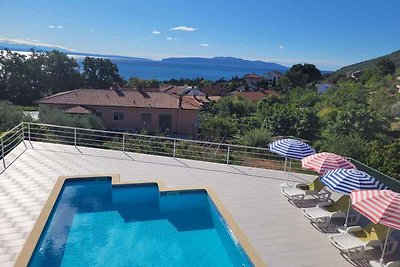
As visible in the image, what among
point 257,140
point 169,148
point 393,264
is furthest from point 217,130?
point 393,264

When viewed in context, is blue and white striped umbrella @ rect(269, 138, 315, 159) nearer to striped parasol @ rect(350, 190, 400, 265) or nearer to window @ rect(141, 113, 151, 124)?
striped parasol @ rect(350, 190, 400, 265)

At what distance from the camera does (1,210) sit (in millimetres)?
7293

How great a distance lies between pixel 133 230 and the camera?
7691mm

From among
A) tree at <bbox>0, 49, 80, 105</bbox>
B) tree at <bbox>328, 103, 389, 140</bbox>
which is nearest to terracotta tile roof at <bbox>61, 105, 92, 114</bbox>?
tree at <bbox>328, 103, 389, 140</bbox>

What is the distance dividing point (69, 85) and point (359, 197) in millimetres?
55782

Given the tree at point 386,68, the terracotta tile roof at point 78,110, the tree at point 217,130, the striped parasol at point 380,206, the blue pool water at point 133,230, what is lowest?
the tree at point 217,130

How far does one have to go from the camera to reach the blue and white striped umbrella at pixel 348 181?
6859 millimetres

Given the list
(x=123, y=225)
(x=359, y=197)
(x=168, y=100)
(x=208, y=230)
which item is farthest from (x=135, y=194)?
(x=168, y=100)

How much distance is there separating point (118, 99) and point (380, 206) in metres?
28.8

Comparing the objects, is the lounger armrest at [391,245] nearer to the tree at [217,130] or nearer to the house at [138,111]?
the tree at [217,130]

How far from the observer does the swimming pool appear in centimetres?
651

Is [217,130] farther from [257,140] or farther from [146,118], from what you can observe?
[257,140]

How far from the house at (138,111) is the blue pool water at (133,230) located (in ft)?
69.5

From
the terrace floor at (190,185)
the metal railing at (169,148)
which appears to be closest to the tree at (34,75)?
the metal railing at (169,148)
